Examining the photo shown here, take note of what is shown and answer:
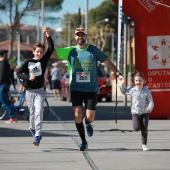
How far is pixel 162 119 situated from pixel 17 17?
56744 millimetres

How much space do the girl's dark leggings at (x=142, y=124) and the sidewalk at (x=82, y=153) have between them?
0.82 feet

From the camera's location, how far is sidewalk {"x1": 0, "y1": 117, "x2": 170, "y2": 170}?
36.9 feet

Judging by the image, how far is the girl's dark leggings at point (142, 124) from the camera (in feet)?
43.7

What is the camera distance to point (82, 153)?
42.1ft

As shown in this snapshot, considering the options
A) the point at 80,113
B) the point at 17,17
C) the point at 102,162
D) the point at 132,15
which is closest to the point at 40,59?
the point at 80,113

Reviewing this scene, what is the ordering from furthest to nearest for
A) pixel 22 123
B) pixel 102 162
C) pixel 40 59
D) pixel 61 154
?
pixel 22 123, pixel 40 59, pixel 61 154, pixel 102 162

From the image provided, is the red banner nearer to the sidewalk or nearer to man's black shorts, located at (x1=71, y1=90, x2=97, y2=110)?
the sidewalk

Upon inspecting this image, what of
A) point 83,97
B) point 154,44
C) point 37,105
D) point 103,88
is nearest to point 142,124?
point 83,97

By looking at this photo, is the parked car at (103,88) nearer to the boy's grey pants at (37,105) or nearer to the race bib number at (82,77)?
the boy's grey pants at (37,105)

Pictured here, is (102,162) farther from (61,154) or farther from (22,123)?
(22,123)

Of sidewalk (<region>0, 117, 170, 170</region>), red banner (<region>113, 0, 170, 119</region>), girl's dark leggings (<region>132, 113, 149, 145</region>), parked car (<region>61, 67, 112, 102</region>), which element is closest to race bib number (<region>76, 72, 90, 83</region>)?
girl's dark leggings (<region>132, 113, 149, 145</region>)

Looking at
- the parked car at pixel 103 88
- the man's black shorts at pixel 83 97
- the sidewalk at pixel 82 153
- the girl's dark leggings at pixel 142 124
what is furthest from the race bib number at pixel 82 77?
the parked car at pixel 103 88

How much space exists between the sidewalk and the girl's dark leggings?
25cm

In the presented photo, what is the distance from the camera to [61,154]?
12.7m
